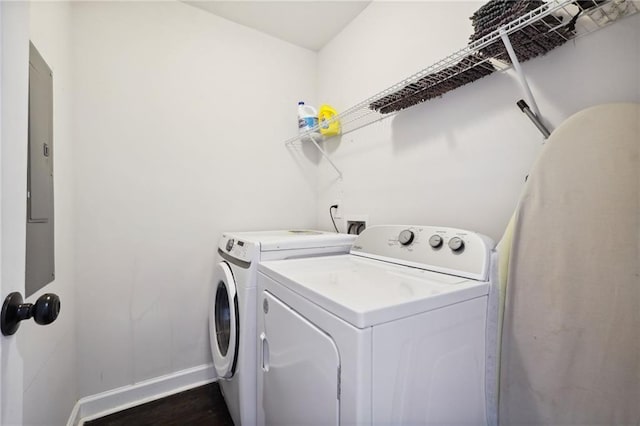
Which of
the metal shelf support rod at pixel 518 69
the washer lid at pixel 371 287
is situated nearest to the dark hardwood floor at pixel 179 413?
the washer lid at pixel 371 287

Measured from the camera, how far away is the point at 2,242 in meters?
0.48

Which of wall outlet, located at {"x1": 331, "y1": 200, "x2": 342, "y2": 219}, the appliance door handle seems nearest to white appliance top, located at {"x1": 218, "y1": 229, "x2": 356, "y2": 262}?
the appliance door handle

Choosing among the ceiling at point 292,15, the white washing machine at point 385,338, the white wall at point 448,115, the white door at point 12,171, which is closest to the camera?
the white door at point 12,171

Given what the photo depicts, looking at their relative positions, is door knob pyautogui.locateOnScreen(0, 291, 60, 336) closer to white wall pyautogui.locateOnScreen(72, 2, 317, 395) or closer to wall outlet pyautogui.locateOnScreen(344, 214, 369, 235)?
white wall pyautogui.locateOnScreen(72, 2, 317, 395)

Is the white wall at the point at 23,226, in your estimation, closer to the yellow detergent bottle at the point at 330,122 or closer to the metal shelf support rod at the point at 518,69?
the metal shelf support rod at the point at 518,69

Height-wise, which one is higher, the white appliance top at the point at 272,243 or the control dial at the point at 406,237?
the control dial at the point at 406,237

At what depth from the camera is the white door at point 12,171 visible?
0.48 m

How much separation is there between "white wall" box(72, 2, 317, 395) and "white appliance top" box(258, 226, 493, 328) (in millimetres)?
976

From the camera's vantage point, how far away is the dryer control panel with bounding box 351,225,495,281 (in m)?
0.99

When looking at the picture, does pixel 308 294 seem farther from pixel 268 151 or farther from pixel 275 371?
pixel 268 151

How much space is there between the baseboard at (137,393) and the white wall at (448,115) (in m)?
1.59

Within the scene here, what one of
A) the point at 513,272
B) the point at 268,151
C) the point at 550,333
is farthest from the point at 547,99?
the point at 268,151

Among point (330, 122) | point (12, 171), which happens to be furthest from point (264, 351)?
point (330, 122)

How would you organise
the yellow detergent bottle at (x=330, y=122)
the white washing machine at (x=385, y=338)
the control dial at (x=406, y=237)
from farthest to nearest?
the yellow detergent bottle at (x=330, y=122) < the control dial at (x=406, y=237) < the white washing machine at (x=385, y=338)
